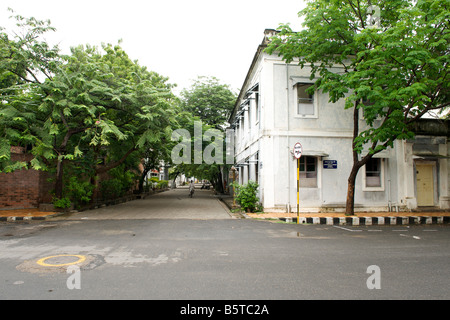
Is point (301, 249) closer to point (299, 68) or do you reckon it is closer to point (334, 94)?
point (334, 94)

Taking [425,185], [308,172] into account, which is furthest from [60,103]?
[425,185]

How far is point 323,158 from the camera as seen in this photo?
1389 cm

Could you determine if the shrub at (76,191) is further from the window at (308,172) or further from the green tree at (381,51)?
the green tree at (381,51)

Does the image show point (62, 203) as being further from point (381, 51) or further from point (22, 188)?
point (381, 51)

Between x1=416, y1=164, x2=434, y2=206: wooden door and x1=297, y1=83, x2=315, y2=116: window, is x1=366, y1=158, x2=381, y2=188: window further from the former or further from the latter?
x1=297, y1=83, x2=315, y2=116: window

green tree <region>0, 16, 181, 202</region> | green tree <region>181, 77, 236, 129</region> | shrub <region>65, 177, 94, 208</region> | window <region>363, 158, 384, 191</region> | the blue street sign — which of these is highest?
green tree <region>181, 77, 236, 129</region>

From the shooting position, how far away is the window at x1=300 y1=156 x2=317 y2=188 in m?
13.9

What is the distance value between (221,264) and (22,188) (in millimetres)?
13540

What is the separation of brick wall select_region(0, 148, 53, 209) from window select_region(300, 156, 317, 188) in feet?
41.9

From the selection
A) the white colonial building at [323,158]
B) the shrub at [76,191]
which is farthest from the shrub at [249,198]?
the shrub at [76,191]

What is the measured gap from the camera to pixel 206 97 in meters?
28.7

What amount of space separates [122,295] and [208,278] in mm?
1300

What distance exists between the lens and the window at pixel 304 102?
14.1 meters

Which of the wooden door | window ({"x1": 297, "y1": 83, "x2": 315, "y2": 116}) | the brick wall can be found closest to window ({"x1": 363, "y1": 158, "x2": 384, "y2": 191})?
the wooden door
